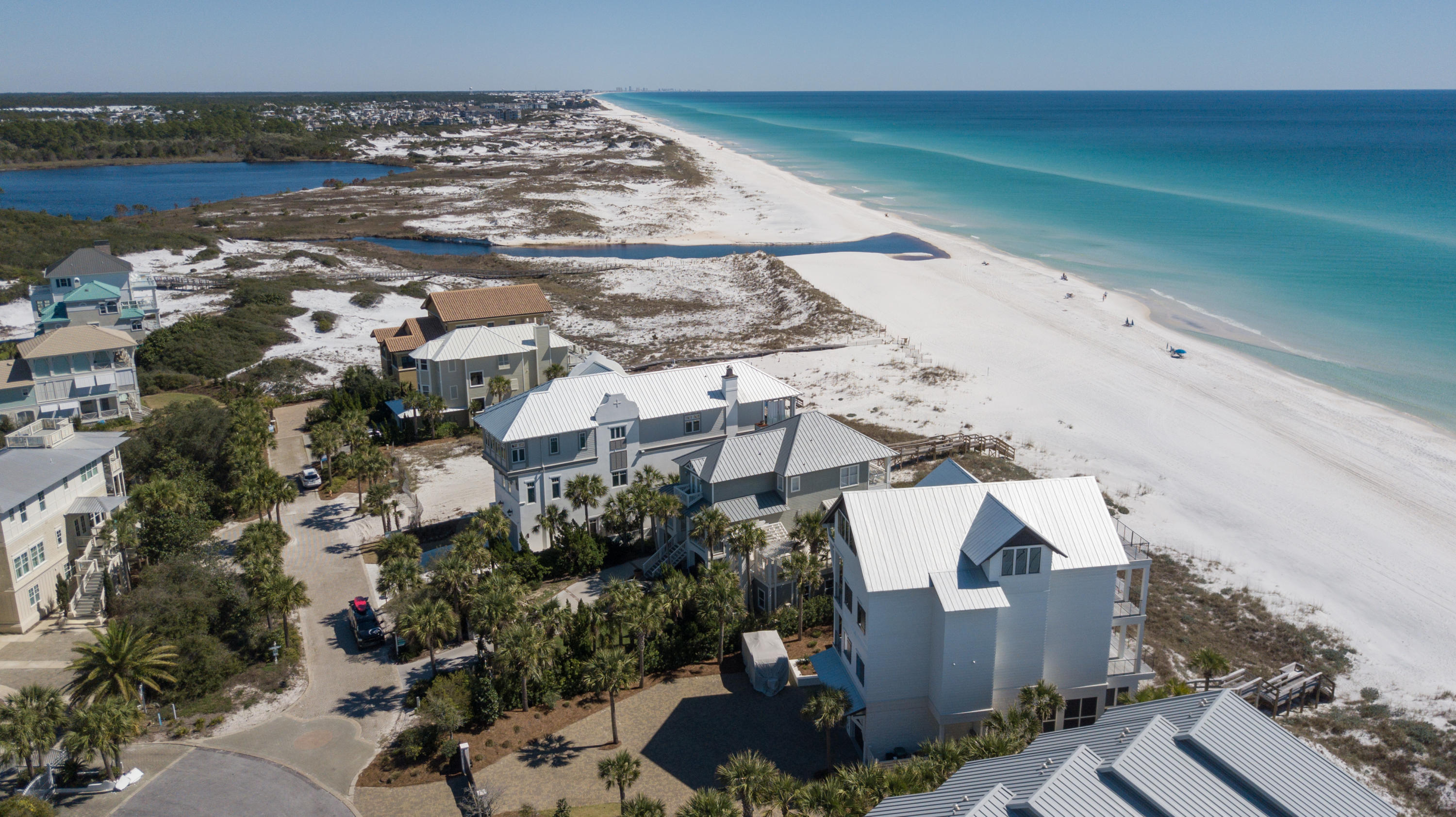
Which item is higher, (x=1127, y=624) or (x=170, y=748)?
(x=1127, y=624)

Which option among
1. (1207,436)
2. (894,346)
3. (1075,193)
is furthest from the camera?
(1075,193)

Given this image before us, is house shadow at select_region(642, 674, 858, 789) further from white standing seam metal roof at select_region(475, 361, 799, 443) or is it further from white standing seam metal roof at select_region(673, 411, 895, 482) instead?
white standing seam metal roof at select_region(475, 361, 799, 443)

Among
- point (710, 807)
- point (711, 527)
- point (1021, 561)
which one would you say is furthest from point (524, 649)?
point (1021, 561)

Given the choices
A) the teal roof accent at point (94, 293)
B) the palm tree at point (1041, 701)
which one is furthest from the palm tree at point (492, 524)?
the teal roof accent at point (94, 293)

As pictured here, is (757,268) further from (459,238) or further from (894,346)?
(459,238)

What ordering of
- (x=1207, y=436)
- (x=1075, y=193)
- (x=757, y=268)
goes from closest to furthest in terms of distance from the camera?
1. (x=1207, y=436)
2. (x=757, y=268)
3. (x=1075, y=193)

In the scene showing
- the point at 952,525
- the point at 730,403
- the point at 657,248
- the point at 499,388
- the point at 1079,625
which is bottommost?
the point at 1079,625

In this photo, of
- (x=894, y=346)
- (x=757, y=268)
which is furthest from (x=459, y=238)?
(x=894, y=346)

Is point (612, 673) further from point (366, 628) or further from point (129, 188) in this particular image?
point (129, 188)
